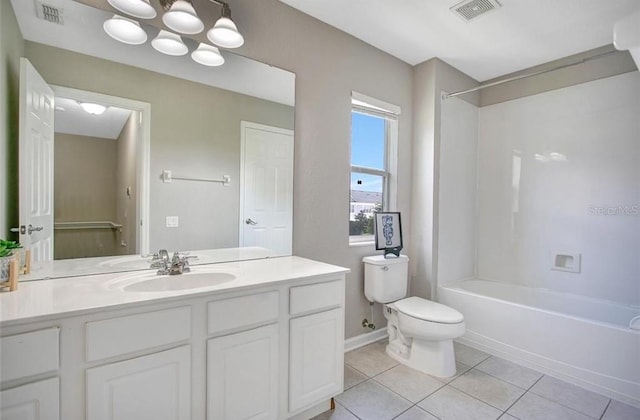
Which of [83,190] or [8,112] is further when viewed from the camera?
[83,190]

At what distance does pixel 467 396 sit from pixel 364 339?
86 centimetres

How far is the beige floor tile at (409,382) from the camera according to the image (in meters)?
1.92

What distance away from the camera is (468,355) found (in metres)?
2.44

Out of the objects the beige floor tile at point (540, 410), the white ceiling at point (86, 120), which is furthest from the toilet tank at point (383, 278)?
the white ceiling at point (86, 120)

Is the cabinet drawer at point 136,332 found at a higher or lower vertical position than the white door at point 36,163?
lower

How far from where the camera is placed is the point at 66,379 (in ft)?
3.27

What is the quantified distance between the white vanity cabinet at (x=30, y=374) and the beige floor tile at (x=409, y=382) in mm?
1718

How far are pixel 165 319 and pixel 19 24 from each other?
4.50ft

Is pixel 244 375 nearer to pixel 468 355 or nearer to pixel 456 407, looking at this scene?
pixel 456 407

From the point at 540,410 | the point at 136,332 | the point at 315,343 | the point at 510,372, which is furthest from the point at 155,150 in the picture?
the point at 510,372

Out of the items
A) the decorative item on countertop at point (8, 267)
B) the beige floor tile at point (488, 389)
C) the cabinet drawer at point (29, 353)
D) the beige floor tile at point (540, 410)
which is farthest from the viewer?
the beige floor tile at point (488, 389)

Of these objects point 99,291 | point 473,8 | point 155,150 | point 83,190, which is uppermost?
point 473,8

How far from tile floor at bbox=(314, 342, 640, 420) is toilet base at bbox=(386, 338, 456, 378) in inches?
2.0

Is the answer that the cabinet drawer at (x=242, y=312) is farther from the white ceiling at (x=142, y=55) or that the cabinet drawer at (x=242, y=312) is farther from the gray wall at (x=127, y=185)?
the white ceiling at (x=142, y=55)
